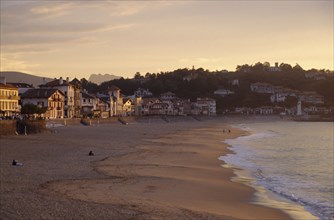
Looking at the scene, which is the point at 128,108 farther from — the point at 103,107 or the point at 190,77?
the point at 190,77

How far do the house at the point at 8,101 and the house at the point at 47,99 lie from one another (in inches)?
355

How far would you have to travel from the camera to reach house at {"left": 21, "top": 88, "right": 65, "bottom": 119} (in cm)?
Result: 6644

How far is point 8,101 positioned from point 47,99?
39.4 ft

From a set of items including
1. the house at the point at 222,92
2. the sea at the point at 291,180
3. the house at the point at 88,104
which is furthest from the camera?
the house at the point at 222,92

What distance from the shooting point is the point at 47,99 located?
6644cm

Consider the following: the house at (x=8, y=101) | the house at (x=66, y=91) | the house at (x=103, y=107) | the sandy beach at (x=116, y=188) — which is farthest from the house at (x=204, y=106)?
the sandy beach at (x=116, y=188)

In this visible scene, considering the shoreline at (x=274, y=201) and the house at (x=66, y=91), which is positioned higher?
the house at (x=66, y=91)

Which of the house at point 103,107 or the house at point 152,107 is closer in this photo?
the house at point 103,107

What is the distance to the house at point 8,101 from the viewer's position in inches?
2086

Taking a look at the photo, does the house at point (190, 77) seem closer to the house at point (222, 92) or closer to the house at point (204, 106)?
the house at point (222, 92)

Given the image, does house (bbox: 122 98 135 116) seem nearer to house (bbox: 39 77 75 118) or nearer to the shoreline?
house (bbox: 39 77 75 118)

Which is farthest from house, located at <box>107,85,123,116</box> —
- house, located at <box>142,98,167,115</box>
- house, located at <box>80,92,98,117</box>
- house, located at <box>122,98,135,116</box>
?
house, located at <box>142,98,167,115</box>

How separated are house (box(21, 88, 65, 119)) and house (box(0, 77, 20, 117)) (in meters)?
9.03

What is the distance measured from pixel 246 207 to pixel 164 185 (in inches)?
149
